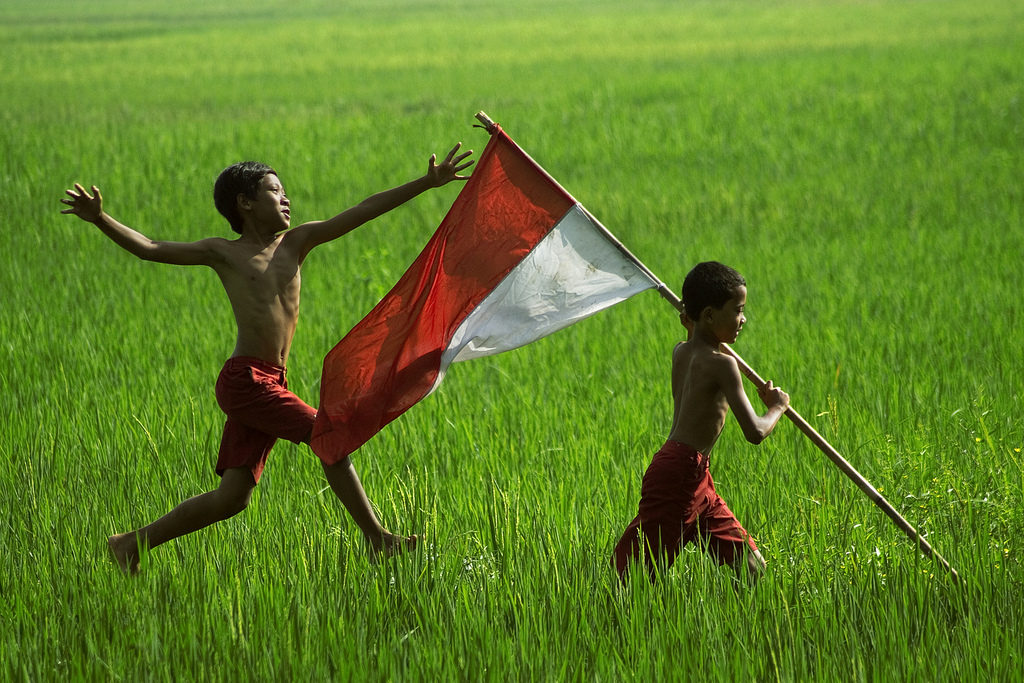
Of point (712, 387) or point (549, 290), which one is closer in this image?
point (712, 387)

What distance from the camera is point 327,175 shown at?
13.1m

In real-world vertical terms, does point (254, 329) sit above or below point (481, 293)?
below

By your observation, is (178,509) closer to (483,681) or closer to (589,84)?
(483,681)

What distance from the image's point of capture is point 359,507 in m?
3.62

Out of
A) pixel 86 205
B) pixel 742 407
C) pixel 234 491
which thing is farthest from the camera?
pixel 234 491

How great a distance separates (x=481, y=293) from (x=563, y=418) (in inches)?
75.9

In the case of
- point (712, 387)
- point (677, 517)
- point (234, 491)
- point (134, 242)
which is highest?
point (134, 242)

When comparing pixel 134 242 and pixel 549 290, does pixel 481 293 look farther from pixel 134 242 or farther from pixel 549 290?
pixel 134 242

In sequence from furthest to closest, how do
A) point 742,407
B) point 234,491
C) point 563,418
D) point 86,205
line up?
point 563,418 < point 234,491 < point 86,205 < point 742,407

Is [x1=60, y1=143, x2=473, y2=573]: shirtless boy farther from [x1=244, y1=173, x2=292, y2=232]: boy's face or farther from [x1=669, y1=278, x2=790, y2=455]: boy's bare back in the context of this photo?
[x1=669, y1=278, x2=790, y2=455]: boy's bare back

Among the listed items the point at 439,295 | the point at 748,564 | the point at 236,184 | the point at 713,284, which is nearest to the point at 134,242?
the point at 236,184

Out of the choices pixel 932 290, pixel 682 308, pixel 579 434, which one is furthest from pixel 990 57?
pixel 682 308

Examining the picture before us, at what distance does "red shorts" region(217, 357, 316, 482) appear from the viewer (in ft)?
11.9

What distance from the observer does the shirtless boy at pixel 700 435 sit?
3.22m
